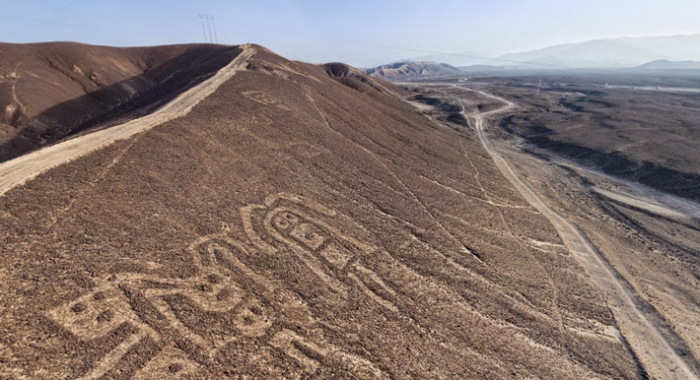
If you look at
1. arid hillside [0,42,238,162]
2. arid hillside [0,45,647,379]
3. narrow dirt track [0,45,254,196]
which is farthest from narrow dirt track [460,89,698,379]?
arid hillside [0,42,238,162]

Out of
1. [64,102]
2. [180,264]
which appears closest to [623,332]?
[180,264]

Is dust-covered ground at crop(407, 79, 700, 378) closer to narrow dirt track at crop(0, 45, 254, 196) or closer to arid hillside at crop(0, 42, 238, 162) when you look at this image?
narrow dirt track at crop(0, 45, 254, 196)

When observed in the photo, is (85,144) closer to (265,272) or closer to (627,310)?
(265,272)

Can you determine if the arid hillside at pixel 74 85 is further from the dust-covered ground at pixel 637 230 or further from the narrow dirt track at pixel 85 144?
the dust-covered ground at pixel 637 230

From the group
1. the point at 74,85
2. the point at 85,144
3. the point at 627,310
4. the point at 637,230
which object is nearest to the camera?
the point at 627,310

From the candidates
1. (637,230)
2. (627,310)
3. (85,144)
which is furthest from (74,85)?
(637,230)

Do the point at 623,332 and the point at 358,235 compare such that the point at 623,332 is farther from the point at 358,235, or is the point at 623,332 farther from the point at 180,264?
the point at 180,264
